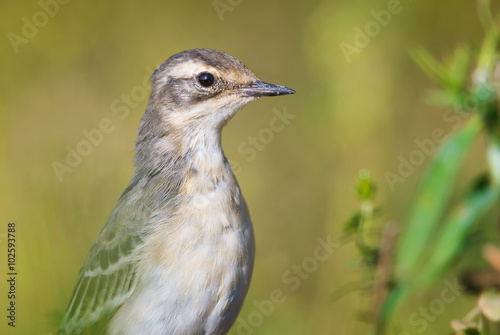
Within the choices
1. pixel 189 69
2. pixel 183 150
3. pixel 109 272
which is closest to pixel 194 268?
pixel 109 272

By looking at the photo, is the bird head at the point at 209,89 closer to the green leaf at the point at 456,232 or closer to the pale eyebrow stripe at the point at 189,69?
the pale eyebrow stripe at the point at 189,69

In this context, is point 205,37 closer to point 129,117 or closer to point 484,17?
point 129,117

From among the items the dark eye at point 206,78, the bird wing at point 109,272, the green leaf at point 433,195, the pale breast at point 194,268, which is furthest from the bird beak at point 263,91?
the green leaf at point 433,195

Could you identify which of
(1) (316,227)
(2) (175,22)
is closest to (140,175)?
(1) (316,227)

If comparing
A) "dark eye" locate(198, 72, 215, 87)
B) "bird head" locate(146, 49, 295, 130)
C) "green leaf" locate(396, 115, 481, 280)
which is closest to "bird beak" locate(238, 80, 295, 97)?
"bird head" locate(146, 49, 295, 130)

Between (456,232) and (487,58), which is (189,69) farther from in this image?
(456,232)

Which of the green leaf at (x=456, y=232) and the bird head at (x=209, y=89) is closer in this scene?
the green leaf at (x=456, y=232)
